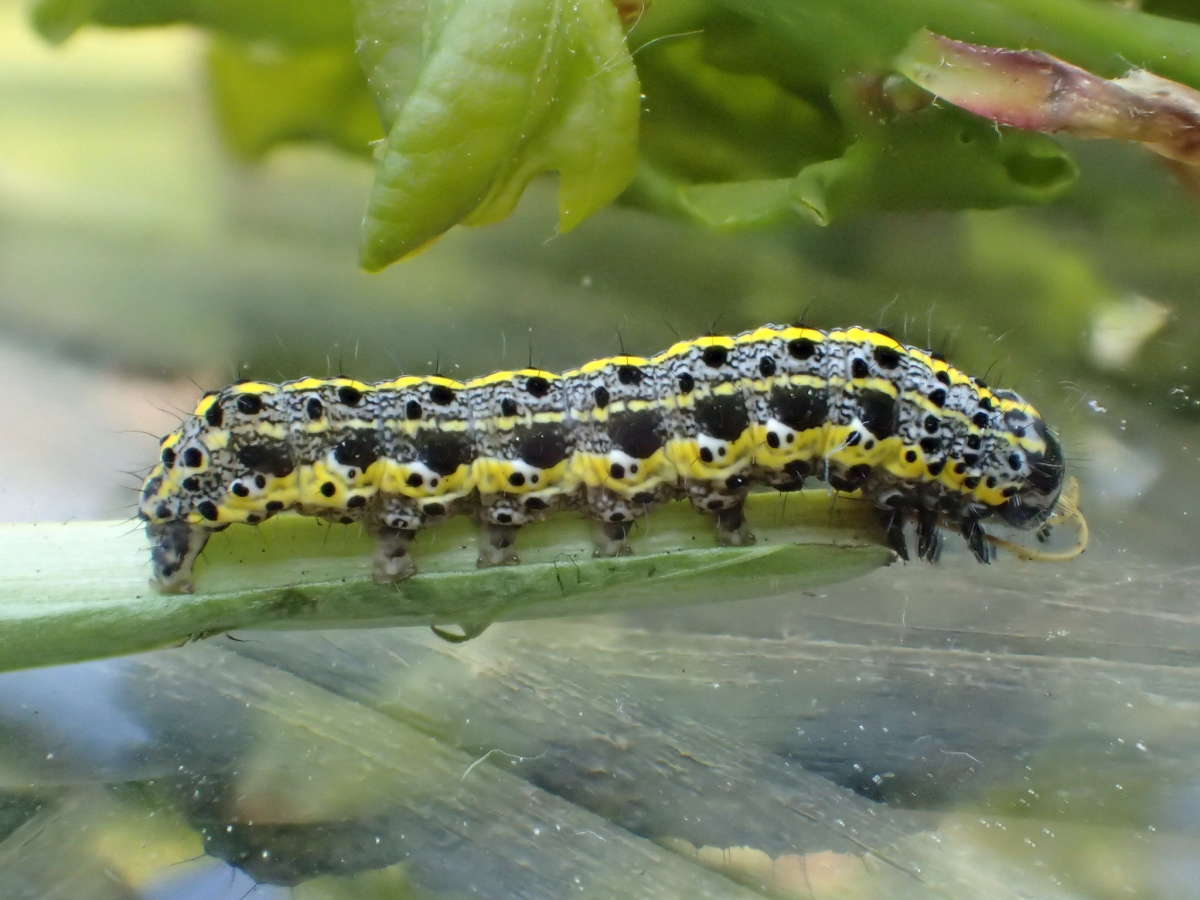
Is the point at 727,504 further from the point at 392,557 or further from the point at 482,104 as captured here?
the point at 482,104

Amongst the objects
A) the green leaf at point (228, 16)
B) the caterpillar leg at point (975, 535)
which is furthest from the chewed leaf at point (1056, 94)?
the green leaf at point (228, 16)

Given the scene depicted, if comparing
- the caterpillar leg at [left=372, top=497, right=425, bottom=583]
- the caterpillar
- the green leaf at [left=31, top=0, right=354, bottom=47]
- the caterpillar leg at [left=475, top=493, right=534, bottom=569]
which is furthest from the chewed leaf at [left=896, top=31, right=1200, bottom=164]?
the green leaf at [left=31, top=0, right=354, bottom=47]

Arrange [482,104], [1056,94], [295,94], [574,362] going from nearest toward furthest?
1. [482,104]
2. [1056,94]
3. [295,94]
4. [574,362]

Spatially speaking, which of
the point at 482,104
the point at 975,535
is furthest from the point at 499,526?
the point at 975,535

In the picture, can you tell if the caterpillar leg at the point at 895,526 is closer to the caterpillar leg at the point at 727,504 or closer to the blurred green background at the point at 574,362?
the caterpillar leg at the point at 727,504

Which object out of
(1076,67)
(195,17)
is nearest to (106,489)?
(195,17)

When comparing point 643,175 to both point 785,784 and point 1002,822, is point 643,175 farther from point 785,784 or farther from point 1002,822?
point 1002,822

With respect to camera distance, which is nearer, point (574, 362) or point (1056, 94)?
point (1056, 94)
